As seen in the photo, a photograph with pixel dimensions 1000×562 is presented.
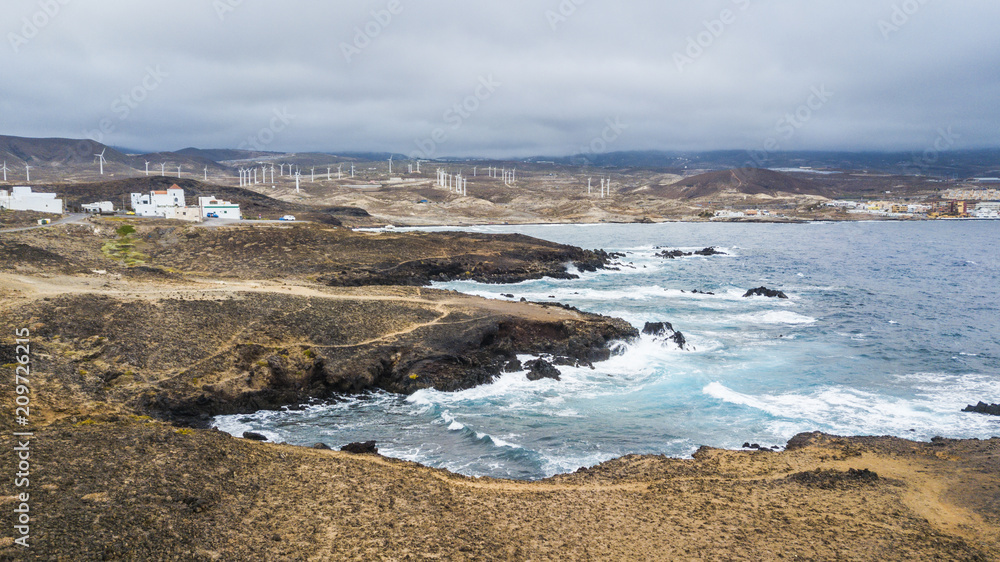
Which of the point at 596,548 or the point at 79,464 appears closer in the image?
the point at 596,548

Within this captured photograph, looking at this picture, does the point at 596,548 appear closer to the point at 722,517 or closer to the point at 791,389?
the point at 722,517

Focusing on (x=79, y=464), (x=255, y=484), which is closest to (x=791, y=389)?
(x=255, y=484)

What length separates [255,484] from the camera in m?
12.4

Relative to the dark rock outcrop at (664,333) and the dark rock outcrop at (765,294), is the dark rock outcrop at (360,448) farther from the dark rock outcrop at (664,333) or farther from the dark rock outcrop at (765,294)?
the dark rock outcrop at (765,294)

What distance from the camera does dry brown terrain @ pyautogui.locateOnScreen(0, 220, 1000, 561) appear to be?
1064 cm

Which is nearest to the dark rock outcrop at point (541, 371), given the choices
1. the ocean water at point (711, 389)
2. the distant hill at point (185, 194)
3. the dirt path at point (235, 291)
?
the ocean water at point (711, 389)

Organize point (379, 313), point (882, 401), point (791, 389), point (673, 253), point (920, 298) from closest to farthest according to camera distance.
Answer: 1. point (882, 401)
2. point (791, 389)
3. point (379, 313)
4. point (920, 298)
5. point (673, 253)

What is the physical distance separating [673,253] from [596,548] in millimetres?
70957

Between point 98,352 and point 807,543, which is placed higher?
point 98,352

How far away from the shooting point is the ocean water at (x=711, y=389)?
19.5 metres

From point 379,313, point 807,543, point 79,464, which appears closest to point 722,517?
point 807,543

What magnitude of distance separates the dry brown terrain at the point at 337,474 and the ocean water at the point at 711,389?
2082 millimetres

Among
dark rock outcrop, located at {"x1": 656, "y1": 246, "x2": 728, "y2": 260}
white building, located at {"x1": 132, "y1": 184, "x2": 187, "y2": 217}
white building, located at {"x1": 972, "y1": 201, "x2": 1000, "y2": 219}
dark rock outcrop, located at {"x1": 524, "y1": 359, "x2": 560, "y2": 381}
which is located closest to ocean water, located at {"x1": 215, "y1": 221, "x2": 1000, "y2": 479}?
dark rock outcrop, located at {"x1": 524, "y1": 359, "x2": 560, "y2": 381}

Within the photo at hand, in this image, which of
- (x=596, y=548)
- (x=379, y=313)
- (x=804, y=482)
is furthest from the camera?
(x=379, y=313)
